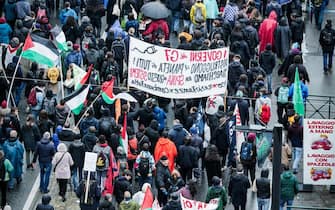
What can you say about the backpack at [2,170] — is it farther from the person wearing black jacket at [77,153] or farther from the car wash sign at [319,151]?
the car wash sign at [319,151]

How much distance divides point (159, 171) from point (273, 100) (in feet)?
26.0

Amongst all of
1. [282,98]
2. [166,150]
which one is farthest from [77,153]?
[282,98]

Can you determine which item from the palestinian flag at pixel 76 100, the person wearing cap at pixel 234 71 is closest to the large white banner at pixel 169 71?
the palestinian flag at pixel 76 100

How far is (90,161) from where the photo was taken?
29.6m

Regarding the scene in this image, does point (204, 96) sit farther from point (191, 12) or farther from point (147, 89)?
point (191, 12)

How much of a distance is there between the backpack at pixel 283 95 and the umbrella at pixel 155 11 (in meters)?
5.65

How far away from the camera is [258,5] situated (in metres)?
41.7

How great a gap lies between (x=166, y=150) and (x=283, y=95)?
4.87 metres

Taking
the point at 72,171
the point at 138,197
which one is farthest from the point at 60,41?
the point at 138,197

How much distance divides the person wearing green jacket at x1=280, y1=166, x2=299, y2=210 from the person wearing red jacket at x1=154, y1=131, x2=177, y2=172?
8.53 feet

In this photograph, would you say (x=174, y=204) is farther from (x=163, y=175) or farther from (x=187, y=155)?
(x=187, y=155)

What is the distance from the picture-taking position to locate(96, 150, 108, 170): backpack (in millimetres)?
30141

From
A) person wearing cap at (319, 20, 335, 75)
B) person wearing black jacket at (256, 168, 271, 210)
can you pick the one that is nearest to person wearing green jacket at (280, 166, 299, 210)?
person wearing black jacket at (256, 168, 271, 210)

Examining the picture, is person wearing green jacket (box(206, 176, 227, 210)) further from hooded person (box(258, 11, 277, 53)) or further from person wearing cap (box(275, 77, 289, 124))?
hooded person (box(258, 11, 277, 53))
